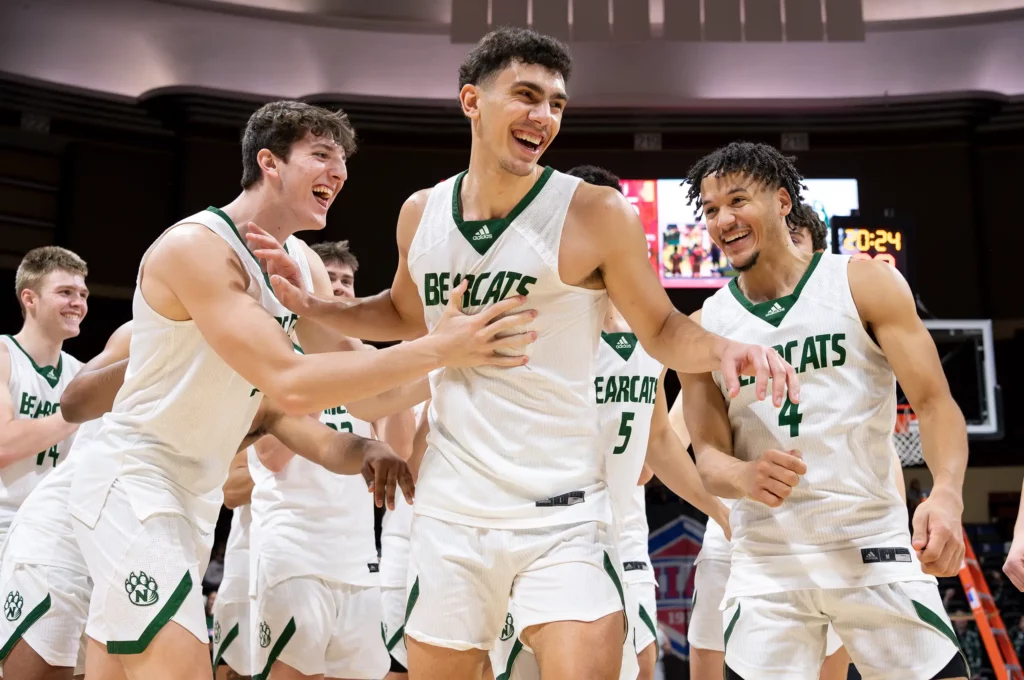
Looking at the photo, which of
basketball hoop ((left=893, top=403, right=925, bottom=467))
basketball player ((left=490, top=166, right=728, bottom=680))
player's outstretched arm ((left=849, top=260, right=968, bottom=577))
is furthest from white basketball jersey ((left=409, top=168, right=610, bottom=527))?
basketball hoop ((left=893, top=403, right=925, bottom=467))

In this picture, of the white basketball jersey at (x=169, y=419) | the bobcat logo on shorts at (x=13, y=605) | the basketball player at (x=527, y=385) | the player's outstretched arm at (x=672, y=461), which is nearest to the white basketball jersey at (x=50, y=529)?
the bobcat logo on shorts at (x=13, y=605)

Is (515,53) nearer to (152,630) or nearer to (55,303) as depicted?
(152,630)

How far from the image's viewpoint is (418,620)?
8.42ft

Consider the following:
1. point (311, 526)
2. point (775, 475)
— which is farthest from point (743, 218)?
point (311, 526)

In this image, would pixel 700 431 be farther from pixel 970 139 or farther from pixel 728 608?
pixel 970 139

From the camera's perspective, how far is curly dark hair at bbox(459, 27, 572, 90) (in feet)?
9.32

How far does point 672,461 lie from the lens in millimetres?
4637

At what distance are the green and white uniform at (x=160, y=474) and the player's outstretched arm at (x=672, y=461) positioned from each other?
6.72ft

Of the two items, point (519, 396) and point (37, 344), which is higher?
point (37, 344)

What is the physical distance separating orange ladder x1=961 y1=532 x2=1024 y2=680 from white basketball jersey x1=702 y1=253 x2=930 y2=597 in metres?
4.22

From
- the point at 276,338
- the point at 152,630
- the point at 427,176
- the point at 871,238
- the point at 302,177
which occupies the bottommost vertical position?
the point at 152,630

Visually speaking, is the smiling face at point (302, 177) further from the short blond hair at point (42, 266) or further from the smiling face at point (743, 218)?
the short blond hair at point (42, 266)

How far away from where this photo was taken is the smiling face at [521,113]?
281cm

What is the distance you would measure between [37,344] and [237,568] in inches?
59.2
